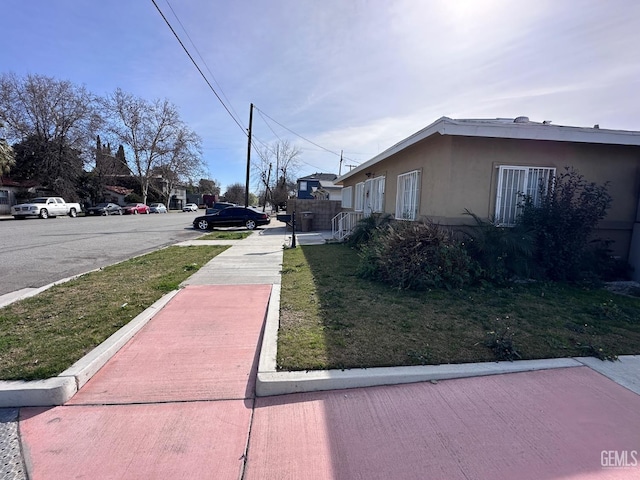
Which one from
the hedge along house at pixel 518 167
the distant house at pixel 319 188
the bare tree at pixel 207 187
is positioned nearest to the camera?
the hedge along house at pixel 518 167

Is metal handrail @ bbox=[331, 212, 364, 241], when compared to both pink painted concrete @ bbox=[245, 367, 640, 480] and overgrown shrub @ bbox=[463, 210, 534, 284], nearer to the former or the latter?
overgrown shrub @ bbox=[463, 210, 534, 284]

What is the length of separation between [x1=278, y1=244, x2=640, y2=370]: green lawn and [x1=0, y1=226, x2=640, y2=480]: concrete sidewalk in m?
0.28

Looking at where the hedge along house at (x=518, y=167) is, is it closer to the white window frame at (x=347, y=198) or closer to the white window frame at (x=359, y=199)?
the white window frame at (x=359, y=199)

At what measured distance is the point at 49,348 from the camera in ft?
11.3

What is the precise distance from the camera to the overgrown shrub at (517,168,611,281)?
6.33 meters

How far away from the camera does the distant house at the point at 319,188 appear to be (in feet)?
94.1

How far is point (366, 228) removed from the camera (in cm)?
1051

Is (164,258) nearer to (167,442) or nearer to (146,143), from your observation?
(167,442)

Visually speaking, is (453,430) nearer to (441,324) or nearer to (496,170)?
(441,324)

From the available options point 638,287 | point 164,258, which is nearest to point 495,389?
point 638,287

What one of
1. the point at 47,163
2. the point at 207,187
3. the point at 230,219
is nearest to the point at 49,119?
the point at 47,163

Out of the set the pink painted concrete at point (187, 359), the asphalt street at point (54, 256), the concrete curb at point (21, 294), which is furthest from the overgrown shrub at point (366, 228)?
the concrete curb at point (21, 294)

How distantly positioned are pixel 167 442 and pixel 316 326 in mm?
2132
